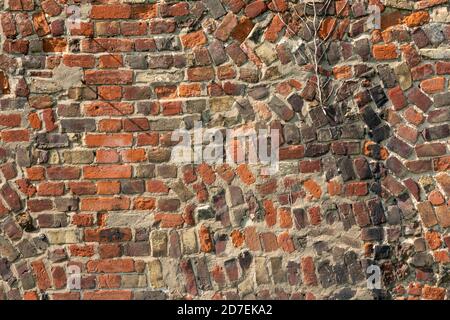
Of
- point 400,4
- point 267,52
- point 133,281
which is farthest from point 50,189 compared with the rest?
point 400,4

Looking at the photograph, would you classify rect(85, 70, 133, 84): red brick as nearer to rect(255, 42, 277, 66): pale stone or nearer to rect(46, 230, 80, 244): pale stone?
rect(255, 42, 277, 66): pale stone

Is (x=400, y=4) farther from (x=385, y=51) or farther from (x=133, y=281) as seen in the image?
(x=133, y=281)

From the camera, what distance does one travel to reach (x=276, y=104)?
3232mm

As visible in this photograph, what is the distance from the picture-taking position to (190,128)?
3238 millimetres

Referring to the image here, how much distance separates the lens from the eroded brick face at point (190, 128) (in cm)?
321

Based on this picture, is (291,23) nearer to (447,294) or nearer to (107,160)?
(107,160)

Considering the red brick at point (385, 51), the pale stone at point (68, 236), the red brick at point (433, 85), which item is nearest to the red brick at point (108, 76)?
the pale stone at point (68, 236)

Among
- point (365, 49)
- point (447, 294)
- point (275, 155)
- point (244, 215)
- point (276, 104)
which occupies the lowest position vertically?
point (447, 294)

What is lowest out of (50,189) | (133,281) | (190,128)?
(133,281)

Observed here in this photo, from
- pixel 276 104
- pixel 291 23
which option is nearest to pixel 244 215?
pixel 276 104

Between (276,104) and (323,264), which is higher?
(276,104)

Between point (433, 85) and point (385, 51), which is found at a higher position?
point (385, 51)

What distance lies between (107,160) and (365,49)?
1.52m

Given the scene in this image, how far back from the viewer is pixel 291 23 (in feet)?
10.6
